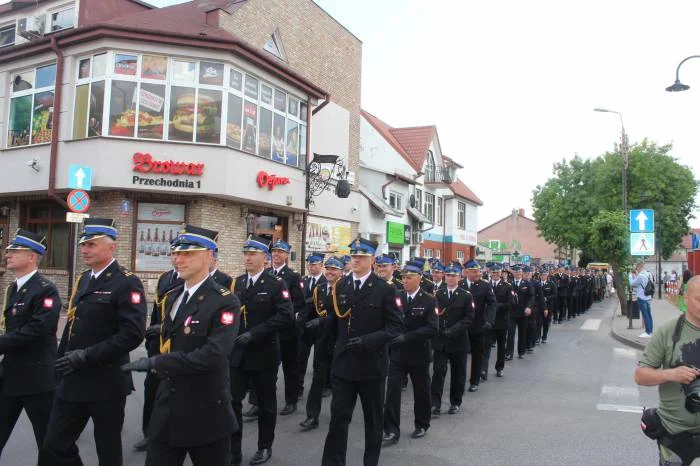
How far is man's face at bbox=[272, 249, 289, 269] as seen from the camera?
27.1ft

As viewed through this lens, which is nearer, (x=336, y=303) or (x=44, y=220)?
(x=336, y=303)

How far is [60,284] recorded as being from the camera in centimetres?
1717

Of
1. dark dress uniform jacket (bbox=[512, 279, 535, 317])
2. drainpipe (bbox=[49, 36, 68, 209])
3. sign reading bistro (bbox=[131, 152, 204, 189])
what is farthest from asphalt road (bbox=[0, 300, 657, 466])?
drainpipe (bbox=[49, 36, 68, 209])

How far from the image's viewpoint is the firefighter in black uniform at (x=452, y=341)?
7855 mm

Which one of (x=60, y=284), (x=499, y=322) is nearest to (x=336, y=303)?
(x=499, y=322)

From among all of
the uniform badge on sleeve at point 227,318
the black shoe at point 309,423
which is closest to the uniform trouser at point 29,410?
the uniform badge on sleeve at point 227,318

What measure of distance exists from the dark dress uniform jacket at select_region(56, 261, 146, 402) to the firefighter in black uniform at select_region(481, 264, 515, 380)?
7.55m

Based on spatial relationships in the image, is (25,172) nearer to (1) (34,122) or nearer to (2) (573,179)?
(1) (34,122)

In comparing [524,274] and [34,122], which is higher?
[34,122]

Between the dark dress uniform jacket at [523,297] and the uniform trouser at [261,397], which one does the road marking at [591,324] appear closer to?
the dark dress uniform jacket at [523,297]

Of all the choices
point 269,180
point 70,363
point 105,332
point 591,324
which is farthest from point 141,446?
point 591,324

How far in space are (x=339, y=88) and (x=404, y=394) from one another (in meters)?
17.5

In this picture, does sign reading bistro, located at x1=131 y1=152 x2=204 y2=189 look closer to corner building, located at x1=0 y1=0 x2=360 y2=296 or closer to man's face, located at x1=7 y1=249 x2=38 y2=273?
corner building, located at x1=0 y1=0 x2=360 y2=296

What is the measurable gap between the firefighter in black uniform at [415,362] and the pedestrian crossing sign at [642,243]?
11.2 metres
